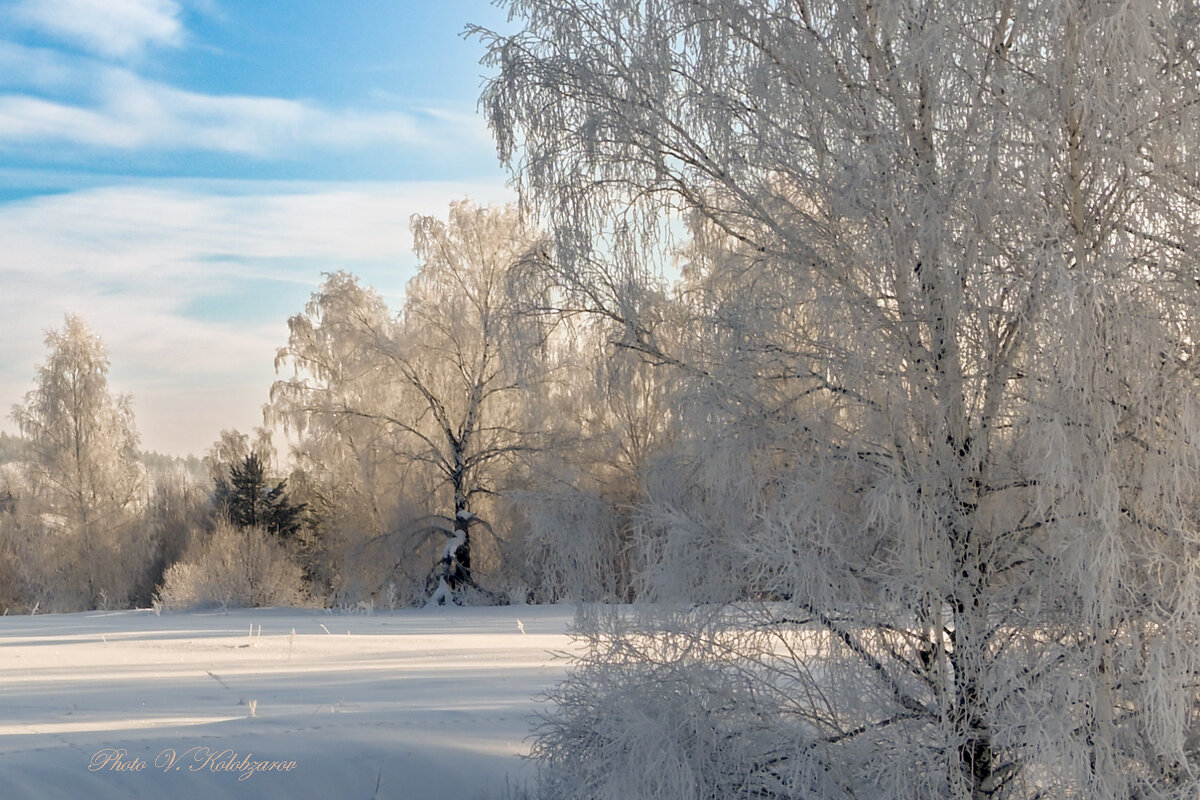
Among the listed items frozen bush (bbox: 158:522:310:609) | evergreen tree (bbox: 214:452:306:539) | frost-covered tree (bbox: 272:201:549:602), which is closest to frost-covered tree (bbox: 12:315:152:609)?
evergreen tree (bbox: 214:452:306:539)

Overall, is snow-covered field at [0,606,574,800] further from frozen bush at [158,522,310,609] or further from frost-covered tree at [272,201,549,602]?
frost-covered tree at [272,201,549,602]

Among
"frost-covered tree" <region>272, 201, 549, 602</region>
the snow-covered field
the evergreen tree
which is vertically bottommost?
the snow-covered field

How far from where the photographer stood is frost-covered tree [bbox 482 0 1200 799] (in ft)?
13.4

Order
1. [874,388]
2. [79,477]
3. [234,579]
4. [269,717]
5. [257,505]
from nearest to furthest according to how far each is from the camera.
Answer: [874,388]
[269,717]
[234,579]
[257,505]
[79,477]

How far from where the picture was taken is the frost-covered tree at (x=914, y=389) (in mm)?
4098

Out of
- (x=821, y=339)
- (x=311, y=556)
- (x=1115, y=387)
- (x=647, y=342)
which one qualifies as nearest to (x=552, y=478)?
(x=647, y=342)

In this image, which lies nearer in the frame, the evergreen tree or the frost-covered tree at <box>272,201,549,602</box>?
the frost-covered tree at <box>272,201,549,602</box>

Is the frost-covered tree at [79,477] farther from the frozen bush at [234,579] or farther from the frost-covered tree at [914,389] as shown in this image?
the frost-covered tree at [914,389]

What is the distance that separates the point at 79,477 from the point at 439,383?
13.3 m

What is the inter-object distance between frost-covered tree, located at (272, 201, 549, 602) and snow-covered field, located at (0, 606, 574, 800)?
34.9 feet

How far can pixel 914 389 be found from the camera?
4852 mm

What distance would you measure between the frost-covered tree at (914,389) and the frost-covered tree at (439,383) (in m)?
15.1

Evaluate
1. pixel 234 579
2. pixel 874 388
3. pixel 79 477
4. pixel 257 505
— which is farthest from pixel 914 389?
pixel 79 477

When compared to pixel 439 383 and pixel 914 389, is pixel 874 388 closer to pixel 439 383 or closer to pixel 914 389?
pixel 914 389
